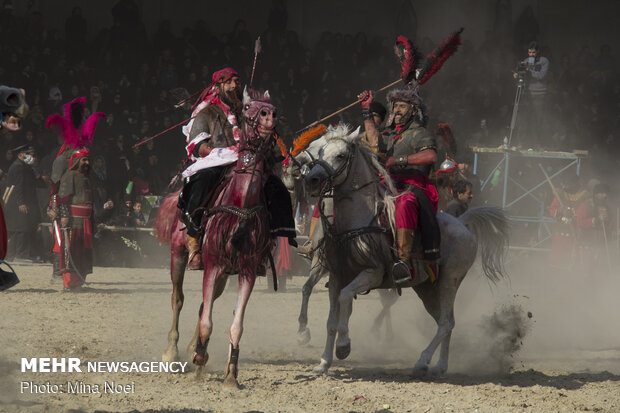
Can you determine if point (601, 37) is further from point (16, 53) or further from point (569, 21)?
point (16, 53)

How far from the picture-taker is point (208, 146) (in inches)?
305

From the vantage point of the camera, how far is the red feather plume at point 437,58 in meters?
9.02

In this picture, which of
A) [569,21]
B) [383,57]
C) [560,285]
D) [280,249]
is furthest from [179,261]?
[569,21]

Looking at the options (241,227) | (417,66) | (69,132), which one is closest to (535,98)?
(69,132)

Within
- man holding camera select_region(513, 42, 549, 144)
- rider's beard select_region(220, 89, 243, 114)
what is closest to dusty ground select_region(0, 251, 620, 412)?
rider's beard select_region(220, 89, 243, 114)

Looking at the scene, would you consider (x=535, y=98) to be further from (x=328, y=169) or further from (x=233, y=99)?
(x=233, y=99)

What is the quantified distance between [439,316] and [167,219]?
2808 millimetres

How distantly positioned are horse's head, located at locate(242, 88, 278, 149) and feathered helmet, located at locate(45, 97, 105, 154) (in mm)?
5724

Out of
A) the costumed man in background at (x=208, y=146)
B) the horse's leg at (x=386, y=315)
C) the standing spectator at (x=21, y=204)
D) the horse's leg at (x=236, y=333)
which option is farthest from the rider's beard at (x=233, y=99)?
the standing spectator at (x=21, y=204)

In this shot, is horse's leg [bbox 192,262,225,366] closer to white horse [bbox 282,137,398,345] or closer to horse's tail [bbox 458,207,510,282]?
white horse [bbox 282,137,398,345]

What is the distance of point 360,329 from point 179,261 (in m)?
3.52

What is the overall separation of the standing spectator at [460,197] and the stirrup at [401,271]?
3.08 m

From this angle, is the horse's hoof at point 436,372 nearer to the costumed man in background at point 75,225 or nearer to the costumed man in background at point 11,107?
the costumed man in background at point 11,107

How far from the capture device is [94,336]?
9.38 meters
